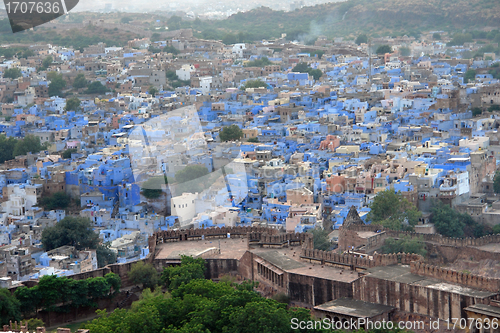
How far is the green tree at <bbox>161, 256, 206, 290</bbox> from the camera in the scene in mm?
13695

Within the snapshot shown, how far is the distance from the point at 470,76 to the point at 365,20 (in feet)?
90.6

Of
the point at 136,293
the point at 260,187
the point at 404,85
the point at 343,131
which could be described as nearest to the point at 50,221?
the point at 260,187

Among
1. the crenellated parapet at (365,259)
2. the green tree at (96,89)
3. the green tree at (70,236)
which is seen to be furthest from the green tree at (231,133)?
the crenellated parapet at (365,259)

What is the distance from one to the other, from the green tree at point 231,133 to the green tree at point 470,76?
45.0 feet

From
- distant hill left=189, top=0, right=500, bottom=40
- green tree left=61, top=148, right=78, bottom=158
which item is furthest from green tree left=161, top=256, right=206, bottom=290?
distant hill left=189, top=0, right=500, bottom=40

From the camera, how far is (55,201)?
2397 cm

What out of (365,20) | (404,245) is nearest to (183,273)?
(404,245)

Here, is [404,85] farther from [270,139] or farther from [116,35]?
[116,35]

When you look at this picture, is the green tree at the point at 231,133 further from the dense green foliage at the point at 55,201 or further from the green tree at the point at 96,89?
the green tree at the point at 96,89

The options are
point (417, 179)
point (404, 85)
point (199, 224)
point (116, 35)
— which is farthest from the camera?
point (116, 35)

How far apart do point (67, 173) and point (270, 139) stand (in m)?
6.63

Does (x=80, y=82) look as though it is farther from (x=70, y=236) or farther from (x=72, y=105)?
(x=70, y=236)

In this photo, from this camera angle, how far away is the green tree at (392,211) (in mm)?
19109

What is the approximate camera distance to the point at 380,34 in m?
60.8
